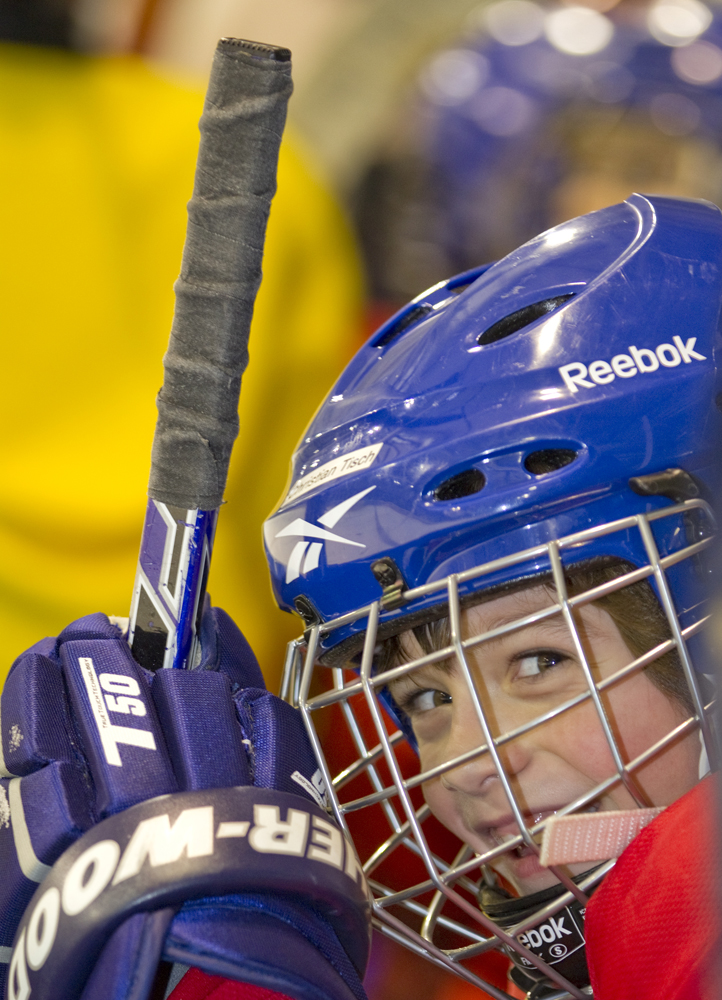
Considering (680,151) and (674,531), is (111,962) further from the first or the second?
(680,151)

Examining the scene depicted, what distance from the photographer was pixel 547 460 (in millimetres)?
817

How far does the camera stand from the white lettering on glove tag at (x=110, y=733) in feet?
2.16

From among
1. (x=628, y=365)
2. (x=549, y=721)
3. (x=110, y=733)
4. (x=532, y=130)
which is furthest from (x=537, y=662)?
(x=532, y=130)

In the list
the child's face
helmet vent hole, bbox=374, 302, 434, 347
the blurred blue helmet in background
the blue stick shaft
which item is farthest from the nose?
the blurred blue helmet in background

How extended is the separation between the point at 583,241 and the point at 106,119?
0.76 meters

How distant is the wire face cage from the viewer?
742 millimetres

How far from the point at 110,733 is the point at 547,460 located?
1.27 ft

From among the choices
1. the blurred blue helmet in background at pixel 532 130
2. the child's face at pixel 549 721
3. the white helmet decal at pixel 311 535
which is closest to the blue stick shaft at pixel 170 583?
the white helmet decal at pixel 311 535

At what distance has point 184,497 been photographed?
706 mm

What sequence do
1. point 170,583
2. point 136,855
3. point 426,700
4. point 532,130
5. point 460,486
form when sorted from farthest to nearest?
1. point 532,130
2. point 426,700
3. point 460,486
4. point 170,583
5. point 136,855

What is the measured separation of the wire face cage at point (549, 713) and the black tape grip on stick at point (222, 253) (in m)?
0.22

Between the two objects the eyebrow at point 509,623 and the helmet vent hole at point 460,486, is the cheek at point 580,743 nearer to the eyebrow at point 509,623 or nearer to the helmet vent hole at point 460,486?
the eyebrow at point 509,623

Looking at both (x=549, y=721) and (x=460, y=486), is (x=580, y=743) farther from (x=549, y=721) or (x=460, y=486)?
(x=460, y=486)

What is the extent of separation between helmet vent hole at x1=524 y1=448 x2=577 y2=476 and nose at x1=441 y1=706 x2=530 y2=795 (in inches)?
7.9
